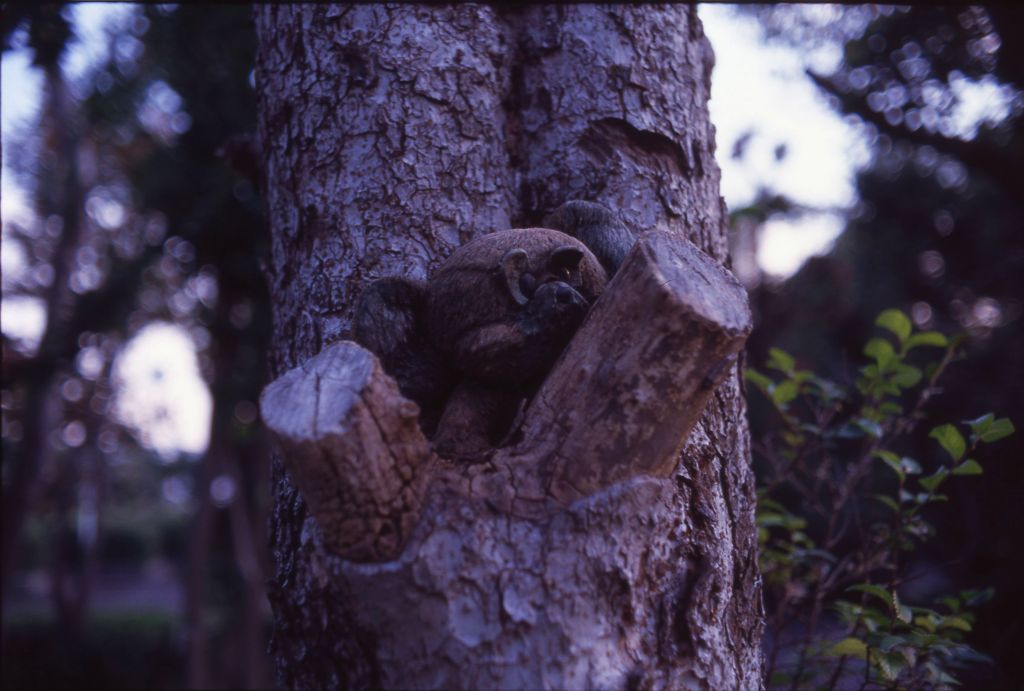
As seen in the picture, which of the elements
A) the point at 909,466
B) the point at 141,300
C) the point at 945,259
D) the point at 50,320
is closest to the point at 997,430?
the point at 909,466

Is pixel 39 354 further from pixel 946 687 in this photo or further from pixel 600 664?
pixel 946 687

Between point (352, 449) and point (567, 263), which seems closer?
point (352, 449)

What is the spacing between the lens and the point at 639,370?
1.12 m

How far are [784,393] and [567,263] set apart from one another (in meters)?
1.27

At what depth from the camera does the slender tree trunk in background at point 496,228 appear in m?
1.09

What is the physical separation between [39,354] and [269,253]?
4.03m

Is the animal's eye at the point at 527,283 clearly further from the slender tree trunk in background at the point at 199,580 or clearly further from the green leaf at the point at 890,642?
the slender tree trunk in background at the point at 199,580

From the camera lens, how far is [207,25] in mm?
4547

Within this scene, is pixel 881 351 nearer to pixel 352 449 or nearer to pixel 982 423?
pixel 982 423

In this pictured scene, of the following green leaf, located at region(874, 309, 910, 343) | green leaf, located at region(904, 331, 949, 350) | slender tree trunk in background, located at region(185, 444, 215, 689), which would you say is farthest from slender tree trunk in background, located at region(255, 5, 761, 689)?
slender tree trunk in background, located at region(185, 444, 215, 689)

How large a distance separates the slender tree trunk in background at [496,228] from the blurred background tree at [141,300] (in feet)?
2.36

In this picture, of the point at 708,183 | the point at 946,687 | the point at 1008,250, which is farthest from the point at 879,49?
the point at 946,687

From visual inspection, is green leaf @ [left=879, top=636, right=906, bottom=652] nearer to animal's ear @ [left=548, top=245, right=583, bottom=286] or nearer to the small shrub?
the small shrub

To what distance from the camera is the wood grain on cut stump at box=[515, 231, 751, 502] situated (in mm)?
1105
